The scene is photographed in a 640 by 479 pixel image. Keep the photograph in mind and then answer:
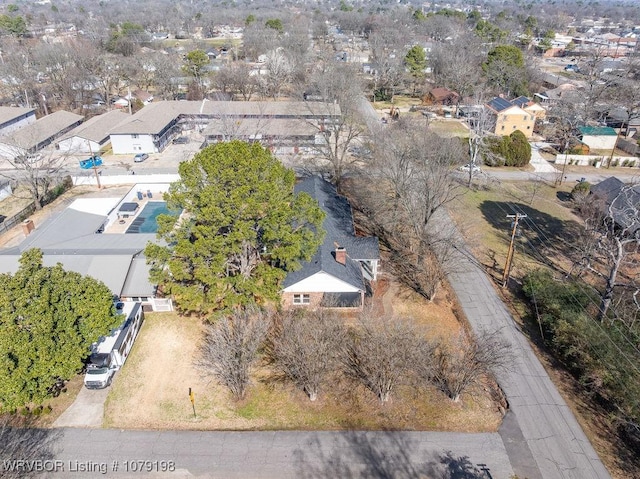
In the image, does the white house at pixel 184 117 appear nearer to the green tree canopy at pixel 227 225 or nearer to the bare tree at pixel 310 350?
the green tree canopy at pixel 227 225

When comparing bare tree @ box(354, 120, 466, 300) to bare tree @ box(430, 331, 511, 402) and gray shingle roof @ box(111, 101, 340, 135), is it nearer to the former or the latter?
bare tree @ box(430, 331, 511, 402)

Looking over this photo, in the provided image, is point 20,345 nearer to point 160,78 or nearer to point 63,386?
point 63,386

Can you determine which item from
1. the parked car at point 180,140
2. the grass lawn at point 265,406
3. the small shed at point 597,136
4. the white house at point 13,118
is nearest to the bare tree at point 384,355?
the grass lawn at point 265,406

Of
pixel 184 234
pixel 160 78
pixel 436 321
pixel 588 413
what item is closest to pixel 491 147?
pixel 436 321

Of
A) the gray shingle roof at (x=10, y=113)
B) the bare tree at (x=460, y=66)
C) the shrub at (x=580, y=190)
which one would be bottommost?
the shrub at (x=580, y=190)

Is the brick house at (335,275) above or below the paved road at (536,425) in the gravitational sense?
above

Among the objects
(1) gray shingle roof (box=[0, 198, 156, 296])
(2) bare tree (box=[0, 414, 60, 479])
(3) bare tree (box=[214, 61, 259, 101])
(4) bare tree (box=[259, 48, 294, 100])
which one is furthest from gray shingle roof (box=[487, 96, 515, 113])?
(2) bare tree (box=[0, 414, 60, 479])
